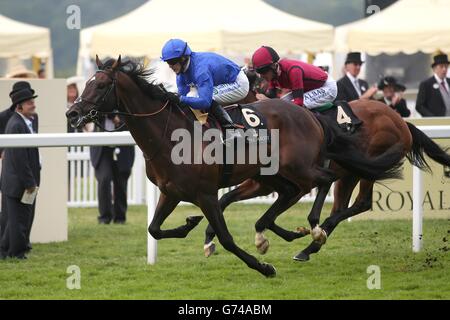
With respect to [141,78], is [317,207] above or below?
below

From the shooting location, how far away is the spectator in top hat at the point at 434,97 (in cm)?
1259

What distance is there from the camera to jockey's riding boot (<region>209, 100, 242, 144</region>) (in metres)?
7.39

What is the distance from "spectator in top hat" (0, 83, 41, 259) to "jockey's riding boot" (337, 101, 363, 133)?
278cm

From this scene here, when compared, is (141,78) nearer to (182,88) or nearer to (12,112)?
(182,88)

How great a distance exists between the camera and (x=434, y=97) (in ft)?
41.4

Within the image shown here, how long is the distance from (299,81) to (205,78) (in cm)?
118

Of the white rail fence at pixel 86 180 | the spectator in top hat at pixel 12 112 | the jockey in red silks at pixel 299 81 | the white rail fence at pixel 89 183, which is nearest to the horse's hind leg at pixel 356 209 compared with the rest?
the jockey in red silks at pixel 299 81

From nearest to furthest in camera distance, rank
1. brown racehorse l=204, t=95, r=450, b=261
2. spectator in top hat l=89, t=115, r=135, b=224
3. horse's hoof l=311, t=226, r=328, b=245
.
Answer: horse's hoof l=311, t=226, r=328, b=245, brown racehorse l=204, t=95, r=450, b=261, spectator in top hat l=89, t=115, r=135, b=224

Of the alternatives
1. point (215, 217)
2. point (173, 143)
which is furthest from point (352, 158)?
point (173, 143)

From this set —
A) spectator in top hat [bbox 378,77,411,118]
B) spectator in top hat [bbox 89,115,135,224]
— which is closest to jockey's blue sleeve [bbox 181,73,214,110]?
spectator in top hat [bbox 89,115,135,224]

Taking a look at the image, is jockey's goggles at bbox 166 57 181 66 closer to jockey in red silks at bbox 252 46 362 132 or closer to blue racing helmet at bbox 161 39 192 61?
blue racing helmet at bbox 161 39 192 61

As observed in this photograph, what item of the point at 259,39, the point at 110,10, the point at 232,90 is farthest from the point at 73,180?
the point at 110,10
